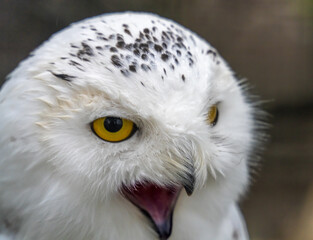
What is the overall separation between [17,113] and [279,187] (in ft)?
9.16

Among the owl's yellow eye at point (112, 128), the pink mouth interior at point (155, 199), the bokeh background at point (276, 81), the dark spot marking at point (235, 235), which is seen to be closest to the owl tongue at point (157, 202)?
the pink mouth interior at point (155, 199)

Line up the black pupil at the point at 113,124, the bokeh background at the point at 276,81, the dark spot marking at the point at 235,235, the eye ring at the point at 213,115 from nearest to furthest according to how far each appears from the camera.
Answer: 1. the black pupil at the point at 113,124
2. the eye ring at the point at 213,115
3. the dark spot marking at the point at 235,235
4. the bokeh background at the point at 276,81

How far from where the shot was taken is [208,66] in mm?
1202

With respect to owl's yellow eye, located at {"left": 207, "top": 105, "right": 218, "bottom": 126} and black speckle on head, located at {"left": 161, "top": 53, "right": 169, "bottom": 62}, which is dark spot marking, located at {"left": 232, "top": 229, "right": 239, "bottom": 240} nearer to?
owl's yellow eye, located at {"left": 207, "top": 105, "right": 218, "bottom": 126}

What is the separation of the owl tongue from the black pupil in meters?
0.15

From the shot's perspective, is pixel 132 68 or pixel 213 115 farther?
pixel 213 115

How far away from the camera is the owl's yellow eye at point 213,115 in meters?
1.21

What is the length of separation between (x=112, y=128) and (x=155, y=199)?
212mm

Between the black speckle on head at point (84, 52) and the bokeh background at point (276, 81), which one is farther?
the bokeh background at point (276, 81)

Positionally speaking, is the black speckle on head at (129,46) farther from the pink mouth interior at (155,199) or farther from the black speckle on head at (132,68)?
the pink mouth interior at (155,199)

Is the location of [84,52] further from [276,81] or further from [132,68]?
[276,81]

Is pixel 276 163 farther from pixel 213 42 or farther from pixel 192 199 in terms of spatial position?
pixel 192 199

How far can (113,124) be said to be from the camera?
1.08 meters

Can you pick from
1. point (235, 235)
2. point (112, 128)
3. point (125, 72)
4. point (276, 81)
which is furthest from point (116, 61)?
point (276, 81)
